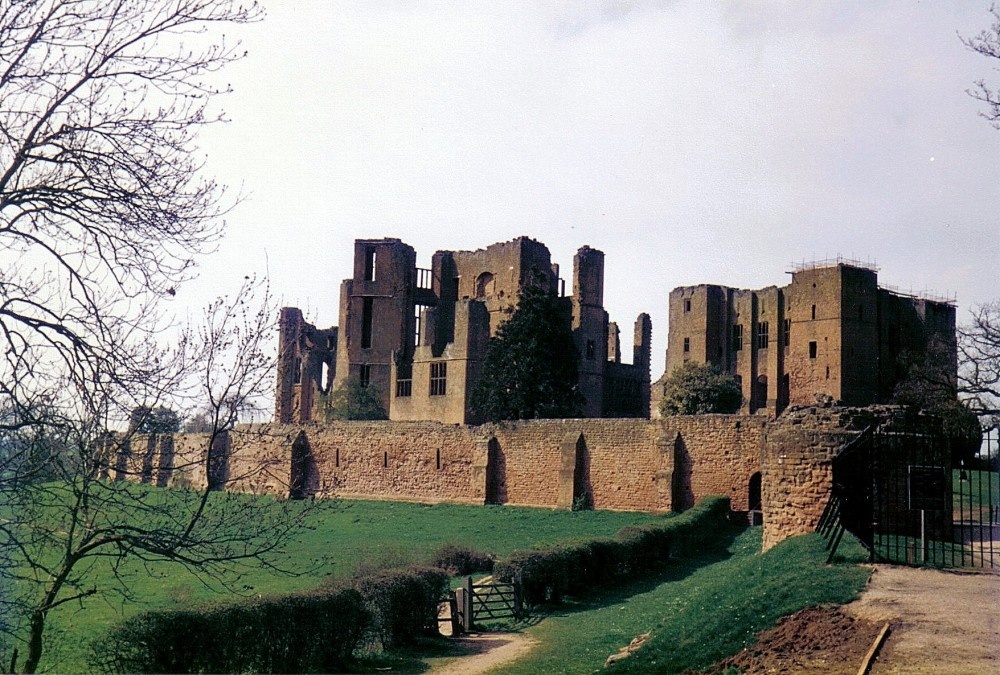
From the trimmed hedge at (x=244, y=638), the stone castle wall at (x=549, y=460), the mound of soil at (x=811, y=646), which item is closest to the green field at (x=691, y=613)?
the mound of soil at (x=811, y=646)

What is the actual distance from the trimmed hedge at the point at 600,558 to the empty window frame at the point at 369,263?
39899 mm

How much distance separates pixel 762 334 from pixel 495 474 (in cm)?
3851

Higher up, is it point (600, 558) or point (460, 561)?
point (600, 558)

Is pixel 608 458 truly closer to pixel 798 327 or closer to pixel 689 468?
pixel 689 468

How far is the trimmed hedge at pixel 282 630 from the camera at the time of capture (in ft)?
40.1

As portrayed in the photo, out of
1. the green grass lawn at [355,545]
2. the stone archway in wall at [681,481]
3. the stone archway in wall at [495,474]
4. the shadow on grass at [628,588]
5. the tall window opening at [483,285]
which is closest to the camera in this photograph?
the green grass lawn at [355,545]

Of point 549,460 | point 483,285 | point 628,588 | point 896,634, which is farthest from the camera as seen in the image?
point 483,285

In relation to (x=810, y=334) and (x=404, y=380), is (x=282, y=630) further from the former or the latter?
(x=810, y=334)

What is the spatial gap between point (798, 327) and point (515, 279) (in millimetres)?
20221

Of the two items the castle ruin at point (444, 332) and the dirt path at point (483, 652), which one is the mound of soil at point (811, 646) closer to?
the dirt path at point (483, 652)

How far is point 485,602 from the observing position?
18.5 meters

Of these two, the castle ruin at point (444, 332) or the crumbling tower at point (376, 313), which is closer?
the castle ruin at point (444, 332)

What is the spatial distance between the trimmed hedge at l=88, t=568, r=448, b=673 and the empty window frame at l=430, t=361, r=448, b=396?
38.8 metres

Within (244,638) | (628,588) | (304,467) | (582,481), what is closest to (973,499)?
(582,481)
